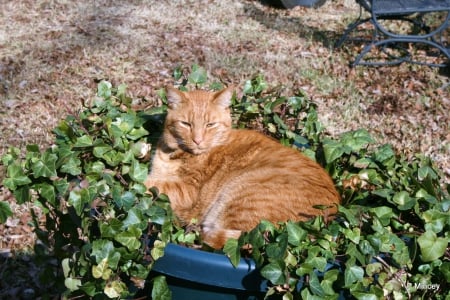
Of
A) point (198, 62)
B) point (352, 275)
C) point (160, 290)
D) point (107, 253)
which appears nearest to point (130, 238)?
point (107, 253)

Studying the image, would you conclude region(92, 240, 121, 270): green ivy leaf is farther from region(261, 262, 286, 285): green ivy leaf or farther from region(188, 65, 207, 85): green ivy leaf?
region(188, 65, 207, 85): green ivy leaf

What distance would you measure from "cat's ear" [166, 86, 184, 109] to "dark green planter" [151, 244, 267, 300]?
1182 millimetres

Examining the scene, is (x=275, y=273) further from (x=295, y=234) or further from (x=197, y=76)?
(x=197, y=76)

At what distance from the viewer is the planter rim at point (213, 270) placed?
1.99 m

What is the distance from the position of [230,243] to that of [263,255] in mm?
124

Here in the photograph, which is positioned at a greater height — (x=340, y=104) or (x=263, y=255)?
(x=263, y=255)

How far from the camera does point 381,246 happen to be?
203 cm

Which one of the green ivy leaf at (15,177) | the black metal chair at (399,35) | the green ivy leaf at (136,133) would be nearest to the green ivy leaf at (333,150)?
the green ivy leaf at (136,133)

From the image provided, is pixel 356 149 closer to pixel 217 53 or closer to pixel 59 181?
pixel 59 181

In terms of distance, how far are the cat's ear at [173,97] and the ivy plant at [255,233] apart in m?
0.48

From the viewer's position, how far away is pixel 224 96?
3.10 metres

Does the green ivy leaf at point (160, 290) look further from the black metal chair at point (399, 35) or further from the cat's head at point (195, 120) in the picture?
the black metal chair at point (399, 35)

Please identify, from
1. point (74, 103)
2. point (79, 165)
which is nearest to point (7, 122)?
point (74, 103)

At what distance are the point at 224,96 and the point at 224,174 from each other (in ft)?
1.44
